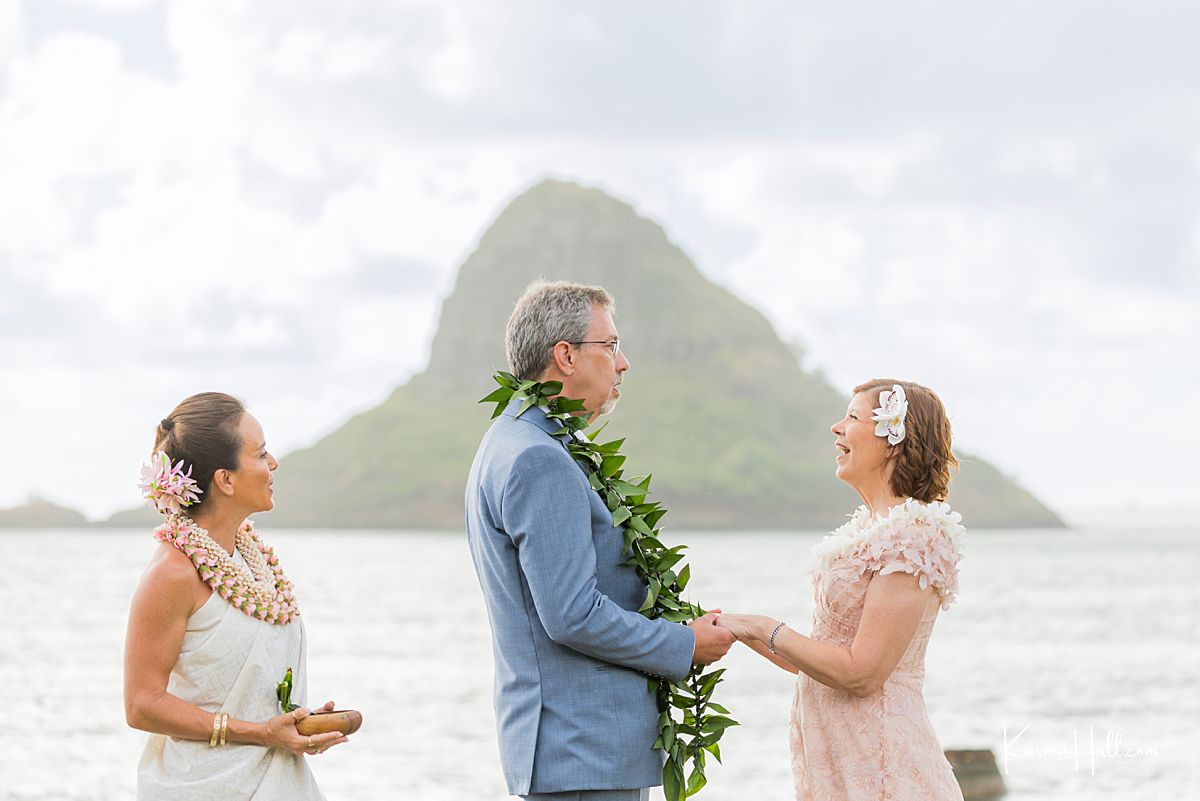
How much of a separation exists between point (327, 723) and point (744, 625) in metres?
1.24

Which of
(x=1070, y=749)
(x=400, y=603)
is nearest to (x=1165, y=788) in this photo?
(x=1070, y=749)

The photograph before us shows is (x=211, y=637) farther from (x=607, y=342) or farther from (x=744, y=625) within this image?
(x=744, y=625)

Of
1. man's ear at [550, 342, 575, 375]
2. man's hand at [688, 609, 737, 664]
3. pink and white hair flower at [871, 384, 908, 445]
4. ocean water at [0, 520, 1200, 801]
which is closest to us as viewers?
man's hand at [688, 609, 737, 664]

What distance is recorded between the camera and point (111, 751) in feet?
78.2

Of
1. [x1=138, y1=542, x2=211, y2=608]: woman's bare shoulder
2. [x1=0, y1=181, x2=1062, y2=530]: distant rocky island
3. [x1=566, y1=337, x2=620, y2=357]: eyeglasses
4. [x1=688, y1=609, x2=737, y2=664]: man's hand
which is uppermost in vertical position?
[x1=0, y1=181, x2=1062, y2=530]: distant rocky island

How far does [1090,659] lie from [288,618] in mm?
41414

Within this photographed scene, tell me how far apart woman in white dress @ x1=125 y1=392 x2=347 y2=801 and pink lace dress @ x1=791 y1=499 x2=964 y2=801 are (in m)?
1.50

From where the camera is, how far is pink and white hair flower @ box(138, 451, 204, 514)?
3.80 m

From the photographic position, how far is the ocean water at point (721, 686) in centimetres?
2033

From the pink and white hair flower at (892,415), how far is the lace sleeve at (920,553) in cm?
28

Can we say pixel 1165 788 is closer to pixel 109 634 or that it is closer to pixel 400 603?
pixel 109 634

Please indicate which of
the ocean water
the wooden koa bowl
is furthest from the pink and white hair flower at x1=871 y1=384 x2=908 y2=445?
the ocean water

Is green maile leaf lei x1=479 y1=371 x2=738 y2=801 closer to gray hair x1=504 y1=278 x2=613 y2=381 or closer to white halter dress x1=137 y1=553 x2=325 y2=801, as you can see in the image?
gray hair x1=504 y1=278 x2=613 y2=381

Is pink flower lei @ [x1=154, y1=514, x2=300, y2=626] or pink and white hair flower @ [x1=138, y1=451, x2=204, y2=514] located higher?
pink and white hair flower @ [x1=138, y1=451, x2=204, y2=514]
